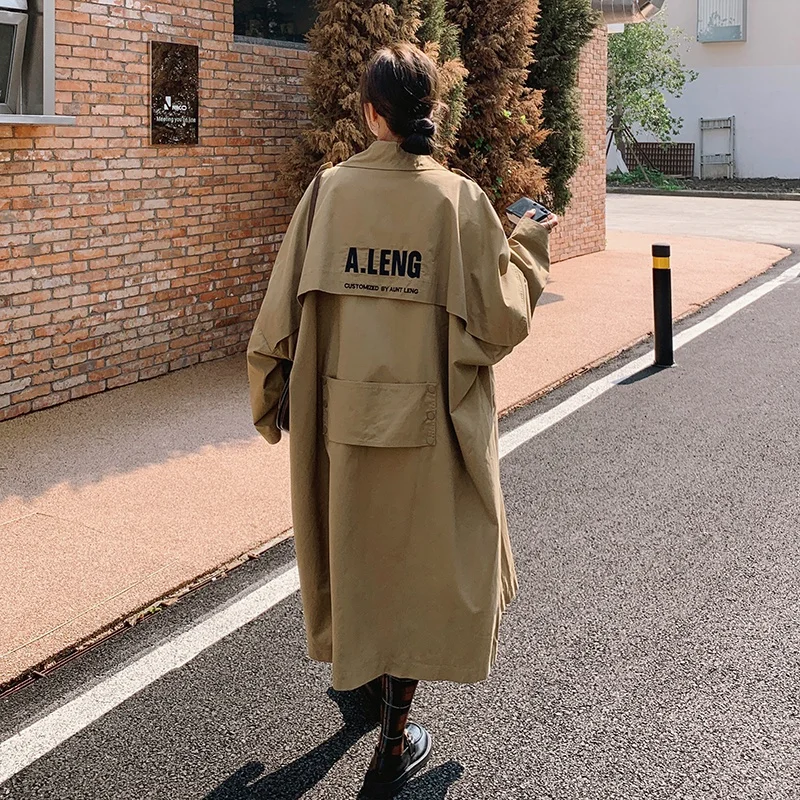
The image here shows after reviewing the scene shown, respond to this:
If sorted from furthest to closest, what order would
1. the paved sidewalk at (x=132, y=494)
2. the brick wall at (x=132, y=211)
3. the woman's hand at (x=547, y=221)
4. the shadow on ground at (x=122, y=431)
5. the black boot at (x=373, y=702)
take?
1. the brick wall at (x=132, y=211)
2. the shadow on ground at (x=122, y=431)
3. the paved sidewalk at (x=132, y=494)
4. the black boot at (x=373, y=702)
5. the woman's hand at (x=547, y=221)

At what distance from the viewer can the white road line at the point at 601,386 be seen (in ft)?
22.8

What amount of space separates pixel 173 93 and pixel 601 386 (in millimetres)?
3817

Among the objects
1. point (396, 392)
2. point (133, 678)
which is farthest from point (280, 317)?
point (133, 678)

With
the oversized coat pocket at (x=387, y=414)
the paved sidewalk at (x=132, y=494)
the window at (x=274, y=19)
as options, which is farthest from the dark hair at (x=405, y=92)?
the window at (x=274, y=19)

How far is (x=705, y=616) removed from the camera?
430 cm

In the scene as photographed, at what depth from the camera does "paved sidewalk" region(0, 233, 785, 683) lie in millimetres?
4391

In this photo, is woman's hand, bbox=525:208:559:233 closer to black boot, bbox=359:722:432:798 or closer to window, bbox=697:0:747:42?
black boot, bbox=359:722:432:798

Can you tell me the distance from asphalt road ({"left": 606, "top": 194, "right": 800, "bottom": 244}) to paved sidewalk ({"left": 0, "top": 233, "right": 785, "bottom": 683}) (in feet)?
37.2

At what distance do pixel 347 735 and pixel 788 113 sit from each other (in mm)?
34123

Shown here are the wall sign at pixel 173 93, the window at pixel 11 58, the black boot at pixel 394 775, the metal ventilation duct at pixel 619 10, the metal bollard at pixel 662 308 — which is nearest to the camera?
the black boot at pixel 394 775

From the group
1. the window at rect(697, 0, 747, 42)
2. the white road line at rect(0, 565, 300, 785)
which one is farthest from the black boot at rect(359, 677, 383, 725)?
the window at rect(697, 0, 747, 42)

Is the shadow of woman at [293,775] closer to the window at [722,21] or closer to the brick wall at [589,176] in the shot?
the brick wall at [589,176]

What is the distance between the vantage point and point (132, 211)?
7660 mm

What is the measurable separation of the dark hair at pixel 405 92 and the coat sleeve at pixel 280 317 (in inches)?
12.4
